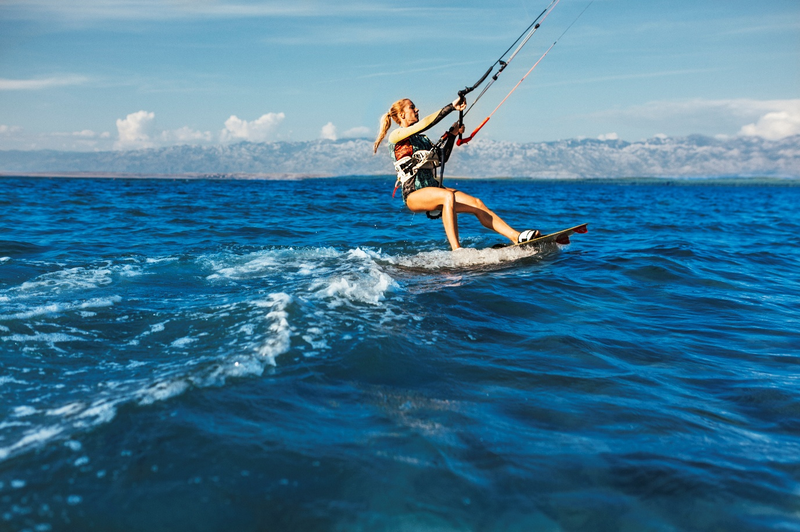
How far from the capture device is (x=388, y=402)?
154 inches

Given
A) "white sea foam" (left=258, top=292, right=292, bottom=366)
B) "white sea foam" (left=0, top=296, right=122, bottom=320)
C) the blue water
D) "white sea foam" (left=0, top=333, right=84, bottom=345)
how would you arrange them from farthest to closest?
"white sea foam" (left=0, top=296, right=122, bottom=320) < "white sea foam" (left=0, top=333, right=84, bottom=345) < "white sea foam" (left=258, top=292, right=292, bottom=366) < the blue water

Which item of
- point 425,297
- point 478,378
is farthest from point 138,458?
point 425,297

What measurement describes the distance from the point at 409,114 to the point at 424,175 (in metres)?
1.20

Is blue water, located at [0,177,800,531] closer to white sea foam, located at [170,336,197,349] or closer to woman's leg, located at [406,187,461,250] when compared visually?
white sea foam, located at [170,336,197,349]

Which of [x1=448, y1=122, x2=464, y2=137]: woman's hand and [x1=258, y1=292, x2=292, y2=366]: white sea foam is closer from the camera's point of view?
[x1=258, y1=292, x2=292, y2=366]: white sea foam

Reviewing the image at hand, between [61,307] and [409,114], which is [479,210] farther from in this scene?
[61,307]

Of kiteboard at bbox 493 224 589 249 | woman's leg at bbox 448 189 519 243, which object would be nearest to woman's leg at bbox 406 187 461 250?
woman's leg at bbox 448 189 519 243

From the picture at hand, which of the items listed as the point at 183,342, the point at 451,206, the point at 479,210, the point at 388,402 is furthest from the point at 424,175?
the point at 388,402

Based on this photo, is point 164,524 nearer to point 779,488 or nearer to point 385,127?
point 779,488

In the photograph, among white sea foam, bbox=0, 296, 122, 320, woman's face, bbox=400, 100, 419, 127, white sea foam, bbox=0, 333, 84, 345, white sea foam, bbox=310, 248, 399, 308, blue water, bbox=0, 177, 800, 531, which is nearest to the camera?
blue water, bbox=0, 177, 800, 531

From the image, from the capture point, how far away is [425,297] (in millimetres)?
7043

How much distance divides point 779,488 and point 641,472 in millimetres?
731

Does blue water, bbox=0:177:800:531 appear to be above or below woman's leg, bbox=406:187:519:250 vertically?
below

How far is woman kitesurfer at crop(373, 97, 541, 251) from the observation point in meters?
9.44
